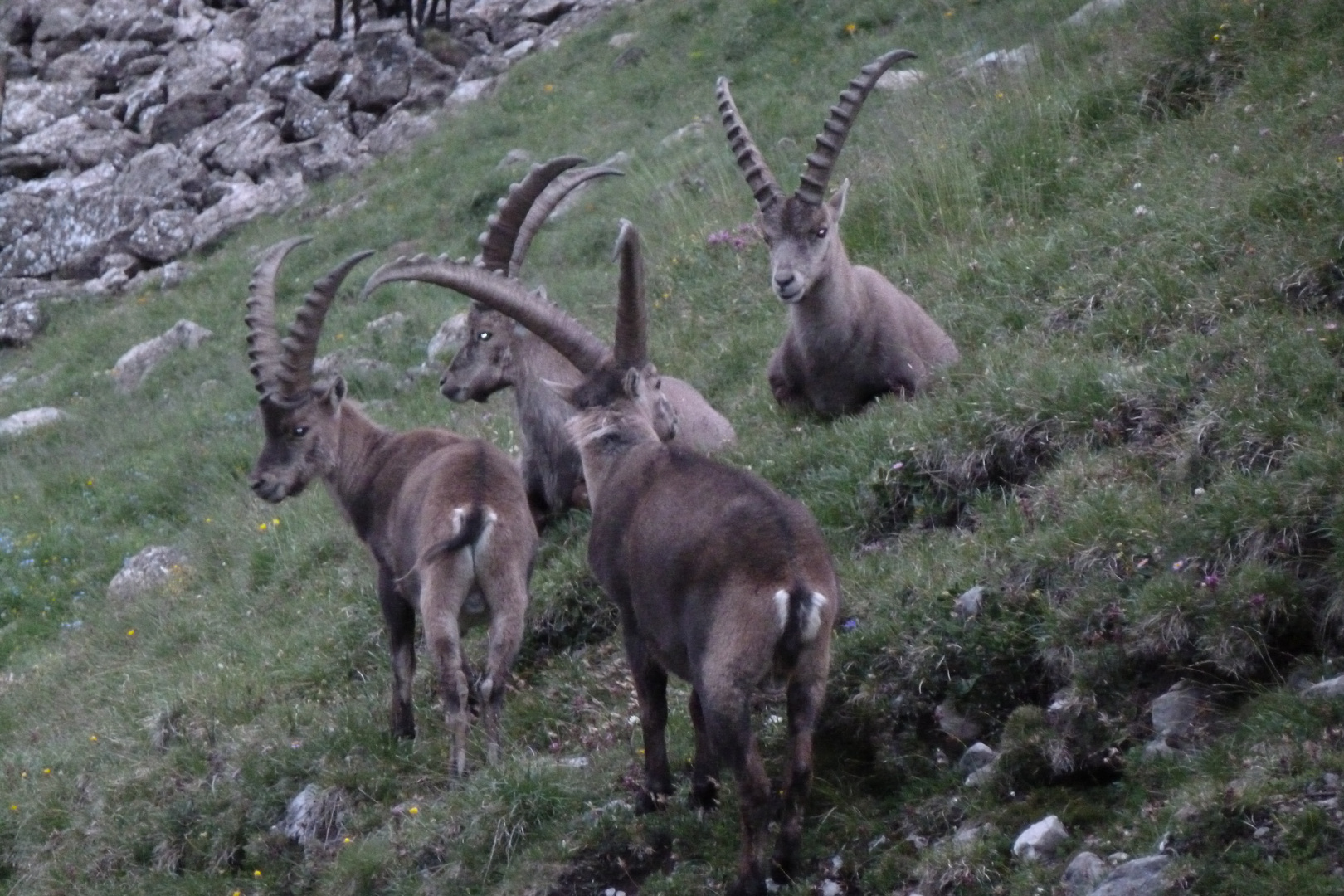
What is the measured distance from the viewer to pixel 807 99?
16.7 m

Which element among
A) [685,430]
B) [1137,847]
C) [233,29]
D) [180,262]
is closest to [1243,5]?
[685,430]

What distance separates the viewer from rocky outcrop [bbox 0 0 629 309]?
23422mm

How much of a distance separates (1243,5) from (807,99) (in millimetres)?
6484

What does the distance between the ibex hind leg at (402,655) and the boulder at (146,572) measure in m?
4.92

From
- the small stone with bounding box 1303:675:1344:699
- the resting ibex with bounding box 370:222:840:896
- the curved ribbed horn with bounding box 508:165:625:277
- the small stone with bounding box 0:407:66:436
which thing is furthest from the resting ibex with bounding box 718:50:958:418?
the small stone with bounding box 0:407:66:436

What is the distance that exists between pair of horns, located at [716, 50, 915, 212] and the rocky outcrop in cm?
1453

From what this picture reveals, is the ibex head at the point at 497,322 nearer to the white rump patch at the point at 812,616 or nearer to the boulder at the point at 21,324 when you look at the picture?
the white rump patch at the point at 812,616

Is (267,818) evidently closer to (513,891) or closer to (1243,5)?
(513,891)

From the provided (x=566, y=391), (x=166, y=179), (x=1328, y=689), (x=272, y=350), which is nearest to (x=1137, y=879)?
(x=1328, y=689)

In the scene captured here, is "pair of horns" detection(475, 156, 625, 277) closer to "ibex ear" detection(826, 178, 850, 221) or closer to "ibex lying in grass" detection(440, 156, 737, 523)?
"ibex lying in grass" detection(440, 156, 737, 523)

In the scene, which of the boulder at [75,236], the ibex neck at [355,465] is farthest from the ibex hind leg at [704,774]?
the boulder at [75,236]

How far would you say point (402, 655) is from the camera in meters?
7.26

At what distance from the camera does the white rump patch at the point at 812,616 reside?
15.6 feet

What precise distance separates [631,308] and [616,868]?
8.37 ft
